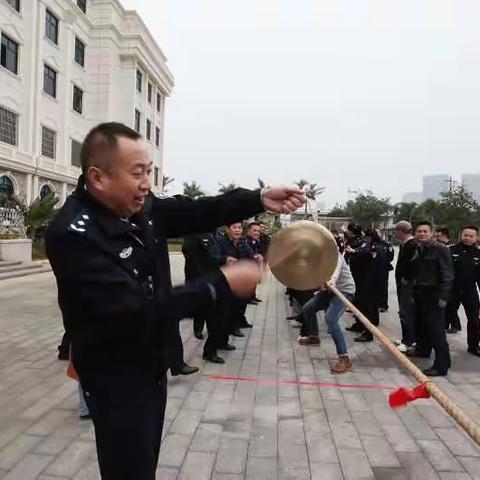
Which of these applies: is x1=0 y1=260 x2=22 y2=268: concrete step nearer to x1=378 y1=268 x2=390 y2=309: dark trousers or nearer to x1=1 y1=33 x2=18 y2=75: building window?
x1=378 y1=268 x2=390 y2=309: dark trousers

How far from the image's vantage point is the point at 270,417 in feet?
14.4

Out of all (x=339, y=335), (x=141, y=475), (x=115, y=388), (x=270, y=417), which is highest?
(x=115, y=388)

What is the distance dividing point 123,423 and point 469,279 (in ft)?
22.4

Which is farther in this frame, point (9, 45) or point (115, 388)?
point (9, 45)

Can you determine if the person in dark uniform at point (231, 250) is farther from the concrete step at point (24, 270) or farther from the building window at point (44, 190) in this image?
the building window at point (44, 190)

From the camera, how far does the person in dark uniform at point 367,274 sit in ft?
27.7

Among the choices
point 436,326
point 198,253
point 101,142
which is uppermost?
point 101,142

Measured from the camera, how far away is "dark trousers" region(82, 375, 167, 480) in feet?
5.54

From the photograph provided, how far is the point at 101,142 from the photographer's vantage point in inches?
65.4

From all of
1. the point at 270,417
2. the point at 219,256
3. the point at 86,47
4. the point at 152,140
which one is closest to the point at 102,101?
the point at 86,47

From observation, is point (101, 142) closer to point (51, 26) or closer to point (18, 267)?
point (18, 267)

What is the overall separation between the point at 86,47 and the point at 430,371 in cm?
3580

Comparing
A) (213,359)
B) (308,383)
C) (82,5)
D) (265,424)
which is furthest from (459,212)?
(265,424)

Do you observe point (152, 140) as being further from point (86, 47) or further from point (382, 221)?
point (382, 221)
